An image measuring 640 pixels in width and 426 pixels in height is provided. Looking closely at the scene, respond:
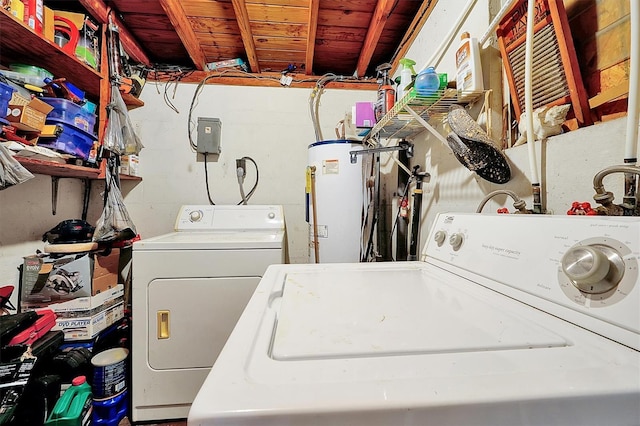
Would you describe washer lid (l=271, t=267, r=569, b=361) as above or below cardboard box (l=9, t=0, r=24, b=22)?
below

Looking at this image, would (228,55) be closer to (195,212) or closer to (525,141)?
(195,212)

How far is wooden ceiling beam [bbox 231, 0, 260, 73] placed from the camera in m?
1.53

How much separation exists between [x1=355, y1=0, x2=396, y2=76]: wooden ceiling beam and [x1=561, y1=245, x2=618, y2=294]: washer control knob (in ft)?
5.27

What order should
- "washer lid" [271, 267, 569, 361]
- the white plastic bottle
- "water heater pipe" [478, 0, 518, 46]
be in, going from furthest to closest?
the white plastic bottle → "water heater pipe" [478, 0, 518, 46] → "washer lid" [271, 267, 569, 361]

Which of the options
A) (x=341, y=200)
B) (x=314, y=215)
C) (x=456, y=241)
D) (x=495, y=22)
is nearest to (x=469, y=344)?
(x=456, y=241)

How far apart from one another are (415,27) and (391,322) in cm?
190

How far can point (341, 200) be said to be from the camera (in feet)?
5.68

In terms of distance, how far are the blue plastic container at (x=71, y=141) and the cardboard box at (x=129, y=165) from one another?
0.33 meters

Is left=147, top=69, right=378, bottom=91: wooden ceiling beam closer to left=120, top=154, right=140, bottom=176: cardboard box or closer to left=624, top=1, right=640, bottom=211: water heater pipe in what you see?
left=120, top=154, right=140, bottom=176: cardboard box

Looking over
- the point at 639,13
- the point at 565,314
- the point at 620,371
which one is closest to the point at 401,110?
the point at 639,13

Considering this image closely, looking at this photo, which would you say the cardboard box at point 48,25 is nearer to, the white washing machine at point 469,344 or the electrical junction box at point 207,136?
the electrical junction box at point 207,136

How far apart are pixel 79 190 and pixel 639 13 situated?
289 cm

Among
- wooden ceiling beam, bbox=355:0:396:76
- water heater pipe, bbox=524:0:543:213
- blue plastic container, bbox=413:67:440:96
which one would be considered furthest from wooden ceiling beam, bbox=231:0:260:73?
water heater pipe, bbox=524:0:543:213

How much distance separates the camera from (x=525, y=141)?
816mm
